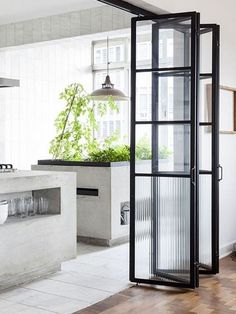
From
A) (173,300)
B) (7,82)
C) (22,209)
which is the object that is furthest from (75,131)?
(173,300)

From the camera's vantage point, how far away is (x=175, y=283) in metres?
4.50

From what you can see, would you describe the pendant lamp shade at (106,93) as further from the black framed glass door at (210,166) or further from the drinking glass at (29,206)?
the drinking glass at (29,206)

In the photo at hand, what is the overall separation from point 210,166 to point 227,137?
954 mm

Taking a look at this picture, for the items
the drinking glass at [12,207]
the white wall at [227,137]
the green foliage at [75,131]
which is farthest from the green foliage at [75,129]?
the drinking glass at [12,207]

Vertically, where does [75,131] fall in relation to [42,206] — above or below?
above

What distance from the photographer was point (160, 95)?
4.57m

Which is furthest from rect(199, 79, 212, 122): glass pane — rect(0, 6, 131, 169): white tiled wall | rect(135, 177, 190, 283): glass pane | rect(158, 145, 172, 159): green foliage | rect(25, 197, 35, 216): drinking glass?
rect(0, 6, 131, 169): white tiled wall

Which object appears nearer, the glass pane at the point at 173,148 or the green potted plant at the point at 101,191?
the glass pane at the point at 173,148

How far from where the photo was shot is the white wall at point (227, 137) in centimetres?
572

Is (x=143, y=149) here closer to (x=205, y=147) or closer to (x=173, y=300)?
(x=205, y=147)

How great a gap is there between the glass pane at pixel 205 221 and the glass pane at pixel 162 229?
20.9 inches

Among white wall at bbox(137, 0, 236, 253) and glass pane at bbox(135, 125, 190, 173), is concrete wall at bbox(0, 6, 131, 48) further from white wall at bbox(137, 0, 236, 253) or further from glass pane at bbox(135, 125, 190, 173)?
glass pane at bbox(135, 125, 190, 173)

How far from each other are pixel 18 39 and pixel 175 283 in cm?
467

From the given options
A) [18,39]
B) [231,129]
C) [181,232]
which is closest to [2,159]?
[18,39]
